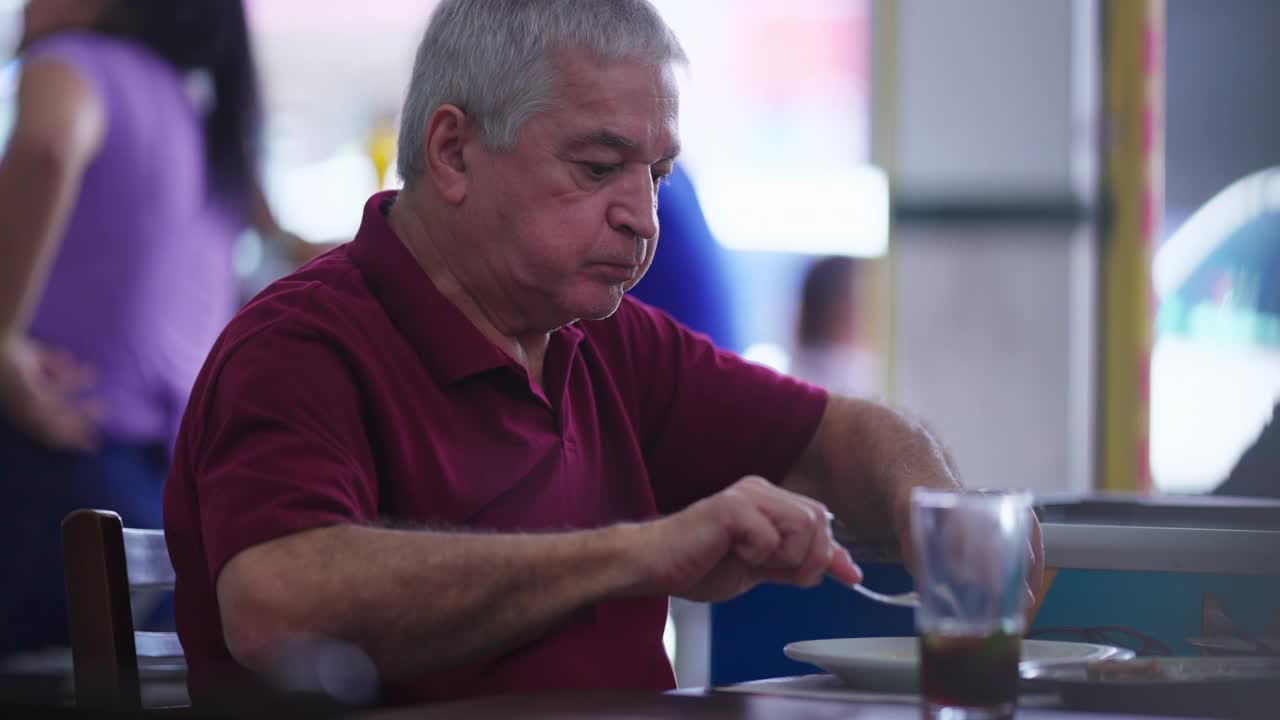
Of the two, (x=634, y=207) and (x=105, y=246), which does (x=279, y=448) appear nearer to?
(x=634, y=207)

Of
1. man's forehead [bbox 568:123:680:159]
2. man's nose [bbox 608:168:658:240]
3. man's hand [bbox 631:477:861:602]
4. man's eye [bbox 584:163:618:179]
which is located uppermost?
man's forehead [bbox 568:123:680:159]

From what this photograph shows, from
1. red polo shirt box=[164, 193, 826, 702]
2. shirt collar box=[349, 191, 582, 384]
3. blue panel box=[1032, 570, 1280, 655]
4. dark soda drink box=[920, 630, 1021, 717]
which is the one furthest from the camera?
blue panel box=[1032, 570, 1280, 655]

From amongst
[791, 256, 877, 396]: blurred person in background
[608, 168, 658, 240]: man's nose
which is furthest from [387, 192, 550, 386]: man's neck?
[791, 256, 877, 396]: blurred person in background

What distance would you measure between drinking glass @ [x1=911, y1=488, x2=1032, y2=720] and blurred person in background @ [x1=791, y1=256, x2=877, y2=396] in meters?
2.98

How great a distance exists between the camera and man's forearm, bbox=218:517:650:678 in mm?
1135

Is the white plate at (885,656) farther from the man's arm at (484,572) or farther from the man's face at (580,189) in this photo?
the man's face at (580,189)

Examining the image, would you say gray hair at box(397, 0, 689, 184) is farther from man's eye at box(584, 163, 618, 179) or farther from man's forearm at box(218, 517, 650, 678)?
man's forearm at box(218, 517, 650, 678)

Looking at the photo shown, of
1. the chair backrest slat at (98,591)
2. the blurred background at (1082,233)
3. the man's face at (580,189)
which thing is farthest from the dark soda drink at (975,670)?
the blurred background at (1082,233)

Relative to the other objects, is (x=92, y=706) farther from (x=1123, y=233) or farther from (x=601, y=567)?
(x=1123, y=233)

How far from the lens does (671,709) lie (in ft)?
3.20

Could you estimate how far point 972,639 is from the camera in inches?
35.1

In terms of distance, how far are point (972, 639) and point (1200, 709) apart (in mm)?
210

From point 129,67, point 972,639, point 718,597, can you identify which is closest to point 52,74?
point 129,67

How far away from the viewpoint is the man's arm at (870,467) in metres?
1.65
